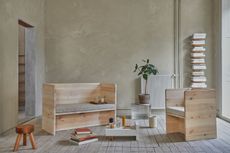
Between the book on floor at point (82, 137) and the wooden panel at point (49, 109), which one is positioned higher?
the wooden panel at point (49, 109)

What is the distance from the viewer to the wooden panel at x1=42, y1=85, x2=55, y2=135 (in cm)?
466

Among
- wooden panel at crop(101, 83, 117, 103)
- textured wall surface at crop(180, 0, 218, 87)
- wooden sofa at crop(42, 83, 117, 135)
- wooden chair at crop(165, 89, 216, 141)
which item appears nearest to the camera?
wooden chair at crop(165, 89, 216, 141)

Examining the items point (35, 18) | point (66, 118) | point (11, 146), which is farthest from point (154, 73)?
point (11, 146)

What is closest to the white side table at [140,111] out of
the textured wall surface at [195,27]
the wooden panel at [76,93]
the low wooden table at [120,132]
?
the wooden panel at [76,93]

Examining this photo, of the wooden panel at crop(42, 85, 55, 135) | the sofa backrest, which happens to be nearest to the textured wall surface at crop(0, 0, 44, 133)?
the wooden panel at crop(42, 85, 55, 135)

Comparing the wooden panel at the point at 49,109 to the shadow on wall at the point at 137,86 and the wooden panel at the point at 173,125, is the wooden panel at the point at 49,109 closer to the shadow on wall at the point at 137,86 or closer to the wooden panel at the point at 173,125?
the wooden panel at the point at 173,125

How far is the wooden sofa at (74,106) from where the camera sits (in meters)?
4.75

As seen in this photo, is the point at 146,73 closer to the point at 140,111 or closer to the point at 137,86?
the point at 137,86

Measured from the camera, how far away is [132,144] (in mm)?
3996

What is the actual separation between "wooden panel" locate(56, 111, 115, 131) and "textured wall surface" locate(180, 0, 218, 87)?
8.00 ft

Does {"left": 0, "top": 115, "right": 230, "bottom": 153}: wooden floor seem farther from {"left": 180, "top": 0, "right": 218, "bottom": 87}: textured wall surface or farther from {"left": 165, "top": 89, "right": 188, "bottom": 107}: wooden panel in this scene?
{"left": 180, "top": 0, "right": 218, "bottom": 87}: textured wall surface

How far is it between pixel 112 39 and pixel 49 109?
9.03 feet

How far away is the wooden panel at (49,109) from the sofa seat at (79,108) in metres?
0.13

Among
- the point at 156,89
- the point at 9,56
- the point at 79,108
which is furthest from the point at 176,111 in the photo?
the point at 9,56
